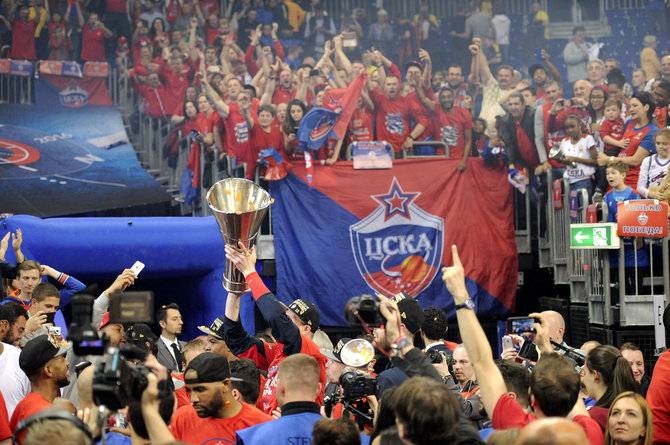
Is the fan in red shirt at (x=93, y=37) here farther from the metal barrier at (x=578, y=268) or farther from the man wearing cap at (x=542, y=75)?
the metal barrier at (x=578, y=268)

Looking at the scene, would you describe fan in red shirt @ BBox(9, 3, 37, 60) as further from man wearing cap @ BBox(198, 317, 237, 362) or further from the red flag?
man wearing cap @ BBox(198, 317, 237, 362)

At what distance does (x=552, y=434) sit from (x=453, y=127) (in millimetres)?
11282

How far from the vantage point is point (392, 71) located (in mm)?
14289

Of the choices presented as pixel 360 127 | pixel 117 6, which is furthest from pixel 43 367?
pixel 117 6

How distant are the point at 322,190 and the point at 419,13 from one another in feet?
15.2

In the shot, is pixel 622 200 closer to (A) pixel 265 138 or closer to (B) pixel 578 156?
(B) pixel 578 156

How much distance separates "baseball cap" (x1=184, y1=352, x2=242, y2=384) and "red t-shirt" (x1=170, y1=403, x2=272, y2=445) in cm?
16

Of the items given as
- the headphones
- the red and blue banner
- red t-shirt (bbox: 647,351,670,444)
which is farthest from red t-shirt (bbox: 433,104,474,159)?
the headphones

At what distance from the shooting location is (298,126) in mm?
12609

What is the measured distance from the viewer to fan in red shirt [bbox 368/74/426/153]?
13.3 metres

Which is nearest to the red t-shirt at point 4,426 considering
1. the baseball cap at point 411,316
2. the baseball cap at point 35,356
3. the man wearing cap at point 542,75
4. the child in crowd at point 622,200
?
the baseball cap at point 35,356

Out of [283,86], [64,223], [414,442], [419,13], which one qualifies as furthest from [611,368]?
[419,13]

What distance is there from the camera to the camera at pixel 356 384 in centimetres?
416

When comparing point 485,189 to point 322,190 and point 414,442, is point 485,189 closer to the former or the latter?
point 322,190
